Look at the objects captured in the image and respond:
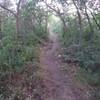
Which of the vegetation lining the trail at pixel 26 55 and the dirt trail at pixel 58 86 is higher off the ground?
the vegetation lining the trail at pixel 26 55

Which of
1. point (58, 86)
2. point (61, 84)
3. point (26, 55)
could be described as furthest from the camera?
point (26, 55)

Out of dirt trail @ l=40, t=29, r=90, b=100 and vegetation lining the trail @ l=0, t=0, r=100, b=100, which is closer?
dirt trail @ l=40, t=29, r=90, b=100

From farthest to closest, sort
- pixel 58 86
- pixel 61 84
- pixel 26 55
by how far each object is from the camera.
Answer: pixel 26 55 < pixel 61 84 < pixel 58 86

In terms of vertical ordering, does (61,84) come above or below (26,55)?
below

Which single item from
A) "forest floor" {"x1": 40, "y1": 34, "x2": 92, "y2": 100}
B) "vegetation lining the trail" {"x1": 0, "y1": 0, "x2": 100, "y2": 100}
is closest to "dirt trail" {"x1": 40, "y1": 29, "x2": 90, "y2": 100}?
"forest floor" {"x1": 40, "y1": 34, "x2": 92, "y2": 100}

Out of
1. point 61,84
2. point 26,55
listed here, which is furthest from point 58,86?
point 26,55

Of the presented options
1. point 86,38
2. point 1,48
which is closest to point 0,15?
point 1,48

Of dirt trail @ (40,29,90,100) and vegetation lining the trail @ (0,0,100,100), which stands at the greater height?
vegetation lining the trail @ (0,0,100,100)

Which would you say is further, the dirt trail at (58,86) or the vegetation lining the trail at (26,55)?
the vegetation lining the trail at (26,55)

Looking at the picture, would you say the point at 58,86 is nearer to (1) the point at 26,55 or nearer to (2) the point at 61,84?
(2) the point at 61,84

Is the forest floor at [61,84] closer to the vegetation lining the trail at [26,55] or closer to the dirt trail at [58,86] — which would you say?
the dirt trail at [58,86]

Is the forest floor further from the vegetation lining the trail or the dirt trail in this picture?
the vegetation lining the trail

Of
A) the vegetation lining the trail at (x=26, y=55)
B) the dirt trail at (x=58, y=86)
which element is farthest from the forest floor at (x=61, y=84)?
the vegetation lining the trail at (x=26, y=55)

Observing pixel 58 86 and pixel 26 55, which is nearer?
pixel 58 86
